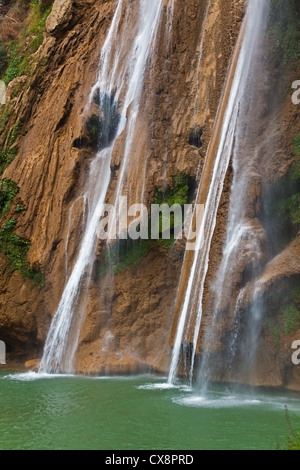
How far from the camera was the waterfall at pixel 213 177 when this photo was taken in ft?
36.2

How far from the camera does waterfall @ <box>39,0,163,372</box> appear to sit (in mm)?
14316

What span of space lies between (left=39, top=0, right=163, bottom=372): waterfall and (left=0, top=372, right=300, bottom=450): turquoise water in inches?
111

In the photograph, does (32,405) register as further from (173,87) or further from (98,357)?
(173,87)

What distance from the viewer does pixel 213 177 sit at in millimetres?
12141

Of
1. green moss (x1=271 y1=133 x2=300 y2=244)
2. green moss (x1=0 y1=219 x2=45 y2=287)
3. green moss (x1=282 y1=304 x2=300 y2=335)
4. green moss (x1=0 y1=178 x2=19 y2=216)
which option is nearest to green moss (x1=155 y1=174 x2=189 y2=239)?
green moss (x1=271 y1=133 x2=300 y2=244)

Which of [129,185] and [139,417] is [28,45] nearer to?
[129,185]

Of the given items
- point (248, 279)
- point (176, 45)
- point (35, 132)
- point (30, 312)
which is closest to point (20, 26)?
point (35, 132)

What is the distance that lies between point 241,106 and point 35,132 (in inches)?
382

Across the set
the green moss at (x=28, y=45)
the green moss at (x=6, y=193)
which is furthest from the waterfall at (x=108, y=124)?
the green moss at (x=28, y=45)

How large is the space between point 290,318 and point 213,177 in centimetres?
388

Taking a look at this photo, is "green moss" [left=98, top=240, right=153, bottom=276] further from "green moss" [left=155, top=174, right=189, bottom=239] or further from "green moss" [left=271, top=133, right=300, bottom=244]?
"green moss" [left=271, top=133, right=300, bottom=244]

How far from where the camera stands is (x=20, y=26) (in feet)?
86.2

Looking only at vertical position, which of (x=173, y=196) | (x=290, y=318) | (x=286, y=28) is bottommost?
(x=290, y=318)

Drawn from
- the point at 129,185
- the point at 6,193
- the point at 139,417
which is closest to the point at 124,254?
the point at 129,185
